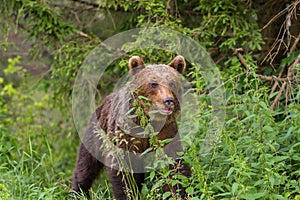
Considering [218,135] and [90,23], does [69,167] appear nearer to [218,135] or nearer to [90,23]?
[90,23]

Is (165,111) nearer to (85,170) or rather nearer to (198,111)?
(198,111)

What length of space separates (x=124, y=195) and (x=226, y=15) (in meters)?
2.42

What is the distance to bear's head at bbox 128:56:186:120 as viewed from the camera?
5.36 m

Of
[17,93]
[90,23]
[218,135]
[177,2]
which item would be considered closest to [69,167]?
[17,93]

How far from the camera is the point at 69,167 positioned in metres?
8.52

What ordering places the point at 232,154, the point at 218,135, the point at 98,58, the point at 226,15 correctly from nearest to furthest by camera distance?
the point at 232,154 → the point at 218,135 → the point at 226,15 → the point at 98,58

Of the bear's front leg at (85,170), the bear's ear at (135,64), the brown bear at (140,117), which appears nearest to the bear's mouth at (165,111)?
the brown bear at (140,117)

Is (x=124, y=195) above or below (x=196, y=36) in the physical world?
below

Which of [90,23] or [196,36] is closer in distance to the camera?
[196,36]

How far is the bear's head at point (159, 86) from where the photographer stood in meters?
5.36

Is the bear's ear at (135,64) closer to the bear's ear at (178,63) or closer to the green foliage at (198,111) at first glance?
the bear's ear at (178,63)

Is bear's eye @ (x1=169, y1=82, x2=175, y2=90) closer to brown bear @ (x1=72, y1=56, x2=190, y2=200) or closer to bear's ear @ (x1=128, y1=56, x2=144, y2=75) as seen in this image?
brown bear @ (x1=72, y1=56, x2=190, y2=200)

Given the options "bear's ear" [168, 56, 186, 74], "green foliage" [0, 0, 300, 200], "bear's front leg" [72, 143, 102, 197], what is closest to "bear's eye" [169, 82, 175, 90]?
"green foliage" [0, 0, 300, 200]

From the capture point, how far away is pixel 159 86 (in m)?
5.51
